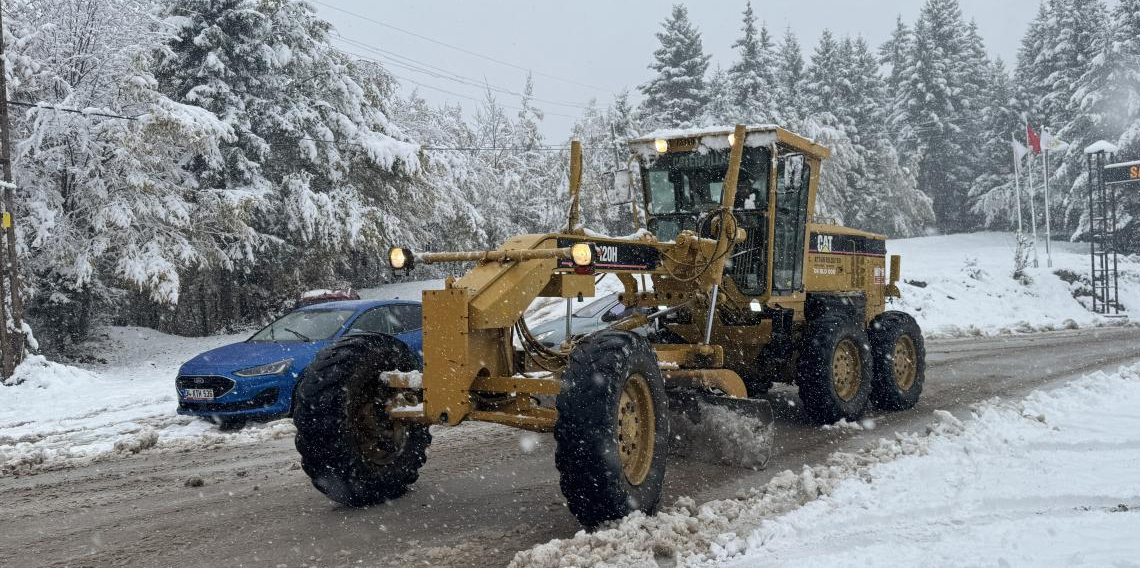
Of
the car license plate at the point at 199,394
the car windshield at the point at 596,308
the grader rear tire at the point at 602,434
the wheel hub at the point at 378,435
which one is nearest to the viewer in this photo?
the grader rear tire at the point at 602,434

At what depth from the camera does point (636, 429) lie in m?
5.25

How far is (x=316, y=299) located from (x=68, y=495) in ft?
50.6

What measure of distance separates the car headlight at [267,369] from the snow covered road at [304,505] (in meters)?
1.29

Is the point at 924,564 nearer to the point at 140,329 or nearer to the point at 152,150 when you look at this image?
the point at 152,150

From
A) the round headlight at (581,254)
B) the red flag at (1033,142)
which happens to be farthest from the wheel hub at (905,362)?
the red flag at (1033,142)

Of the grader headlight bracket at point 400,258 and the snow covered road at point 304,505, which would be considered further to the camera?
the grader headlight bracket at point 400,258

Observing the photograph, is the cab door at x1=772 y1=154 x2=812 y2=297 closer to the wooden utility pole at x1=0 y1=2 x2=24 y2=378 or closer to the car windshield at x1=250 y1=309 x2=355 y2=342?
the car windshield at x1=250 y1=309 x2=355 y2=342

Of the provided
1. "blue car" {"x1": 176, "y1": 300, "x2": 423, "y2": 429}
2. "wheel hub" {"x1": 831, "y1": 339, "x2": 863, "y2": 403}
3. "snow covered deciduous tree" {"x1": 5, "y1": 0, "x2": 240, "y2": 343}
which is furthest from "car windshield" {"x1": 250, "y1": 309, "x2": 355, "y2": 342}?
"snow covered deciduous tree" {"x1": 5, "y1": 0, "x2": 240, "y2": 343}

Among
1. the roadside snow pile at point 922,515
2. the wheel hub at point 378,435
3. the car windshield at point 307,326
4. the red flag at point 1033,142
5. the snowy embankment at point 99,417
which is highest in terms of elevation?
the red flag at point 1033,142

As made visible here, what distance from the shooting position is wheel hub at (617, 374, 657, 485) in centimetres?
513

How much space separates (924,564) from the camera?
404cm

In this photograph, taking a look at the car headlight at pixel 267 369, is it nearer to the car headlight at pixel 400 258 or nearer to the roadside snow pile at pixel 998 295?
the car headlight at pixel 400 258

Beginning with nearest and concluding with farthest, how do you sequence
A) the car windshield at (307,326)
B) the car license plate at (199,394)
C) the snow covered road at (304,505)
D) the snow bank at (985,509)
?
the snow bank at (985,509)
the snow covered road at (304,505)
the car license plate at (199,394)
the car windshield at (307,326)

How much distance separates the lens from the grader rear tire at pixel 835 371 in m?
8.09
